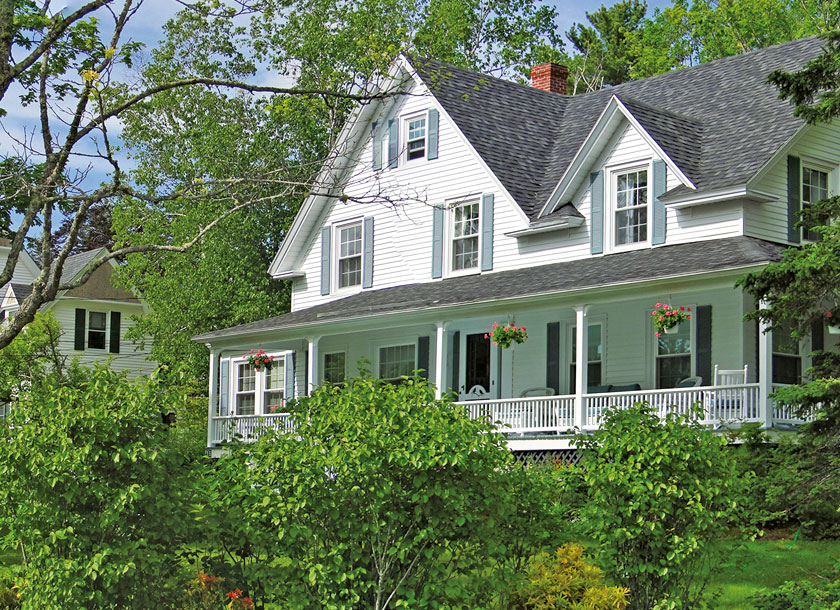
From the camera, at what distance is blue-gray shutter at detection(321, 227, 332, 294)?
26.5 m

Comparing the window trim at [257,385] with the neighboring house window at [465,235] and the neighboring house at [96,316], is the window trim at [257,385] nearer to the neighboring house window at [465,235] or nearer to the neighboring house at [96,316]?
the neighboring house window at [465,235]

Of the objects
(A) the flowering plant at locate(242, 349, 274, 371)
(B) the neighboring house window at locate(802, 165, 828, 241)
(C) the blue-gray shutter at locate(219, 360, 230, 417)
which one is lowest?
(C) the blue-gray shutter at locate(219, 360, 230, 417)

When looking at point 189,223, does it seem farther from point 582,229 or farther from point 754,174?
point 754,174

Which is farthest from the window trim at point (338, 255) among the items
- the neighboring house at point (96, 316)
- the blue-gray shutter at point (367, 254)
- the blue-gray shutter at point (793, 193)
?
the neighboring house at point (96, 316)

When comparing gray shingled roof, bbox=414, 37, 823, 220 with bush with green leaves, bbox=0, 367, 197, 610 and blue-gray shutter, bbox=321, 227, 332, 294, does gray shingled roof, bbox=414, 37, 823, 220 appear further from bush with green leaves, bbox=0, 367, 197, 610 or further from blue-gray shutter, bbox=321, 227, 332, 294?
bush with green leaves, bbox=0, 367, 197, 610

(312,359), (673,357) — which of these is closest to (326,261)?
(312,359)

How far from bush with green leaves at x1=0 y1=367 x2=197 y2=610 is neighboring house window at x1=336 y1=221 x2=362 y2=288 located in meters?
17.9

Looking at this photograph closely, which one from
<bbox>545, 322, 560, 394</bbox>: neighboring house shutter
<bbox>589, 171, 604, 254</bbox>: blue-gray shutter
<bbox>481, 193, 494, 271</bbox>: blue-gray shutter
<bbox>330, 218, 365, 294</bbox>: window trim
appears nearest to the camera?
<bbox>589, 171, 604, 254</bbox>: blue-gray shutter

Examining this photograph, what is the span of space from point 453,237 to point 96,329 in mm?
22478

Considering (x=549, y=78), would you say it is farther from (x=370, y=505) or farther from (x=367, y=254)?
(x=370, y=505)

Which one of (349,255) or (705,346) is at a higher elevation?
(349,255)

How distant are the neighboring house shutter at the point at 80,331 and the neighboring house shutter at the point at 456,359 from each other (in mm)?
22241

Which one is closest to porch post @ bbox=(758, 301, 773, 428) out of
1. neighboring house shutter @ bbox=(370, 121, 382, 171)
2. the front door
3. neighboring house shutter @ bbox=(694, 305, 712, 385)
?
neighboring house shutter @ bbox=(694, 305, 712, 385)

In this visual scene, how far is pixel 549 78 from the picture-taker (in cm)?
2905
